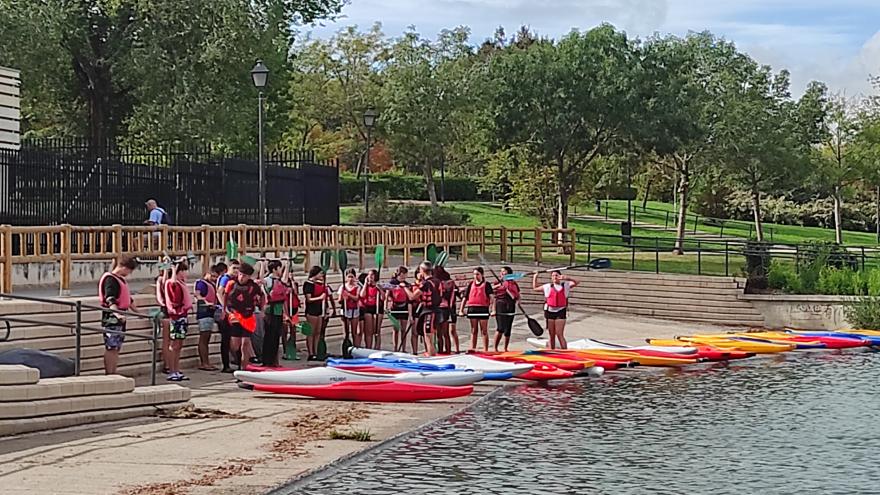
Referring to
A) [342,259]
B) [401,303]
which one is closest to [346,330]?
[401,303]

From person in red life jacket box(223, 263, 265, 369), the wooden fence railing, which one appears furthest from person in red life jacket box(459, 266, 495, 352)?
person in red life jacket box(223, 263, 265, 369)

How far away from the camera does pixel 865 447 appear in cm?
1484

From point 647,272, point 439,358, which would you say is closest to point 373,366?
point 439,358

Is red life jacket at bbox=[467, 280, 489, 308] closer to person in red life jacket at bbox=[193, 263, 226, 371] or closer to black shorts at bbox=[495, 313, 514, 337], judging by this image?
black shorts at bbox=[495, 313, 514, 337]

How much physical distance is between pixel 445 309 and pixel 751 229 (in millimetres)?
44411

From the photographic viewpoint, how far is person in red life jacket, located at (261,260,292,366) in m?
19.6

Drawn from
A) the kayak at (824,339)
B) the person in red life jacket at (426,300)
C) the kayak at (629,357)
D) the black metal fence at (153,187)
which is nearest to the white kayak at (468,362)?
the person in red life jacket at (426,300)

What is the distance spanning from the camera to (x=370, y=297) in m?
22.6

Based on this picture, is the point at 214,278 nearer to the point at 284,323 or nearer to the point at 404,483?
the point at 284,323

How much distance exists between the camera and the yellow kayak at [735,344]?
86.1ft

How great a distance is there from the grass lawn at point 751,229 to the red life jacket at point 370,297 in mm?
39974

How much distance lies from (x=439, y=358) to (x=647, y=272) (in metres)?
14.9

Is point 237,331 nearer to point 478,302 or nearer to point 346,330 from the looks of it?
point 346,330

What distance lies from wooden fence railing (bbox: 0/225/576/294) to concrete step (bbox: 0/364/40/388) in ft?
13.5
